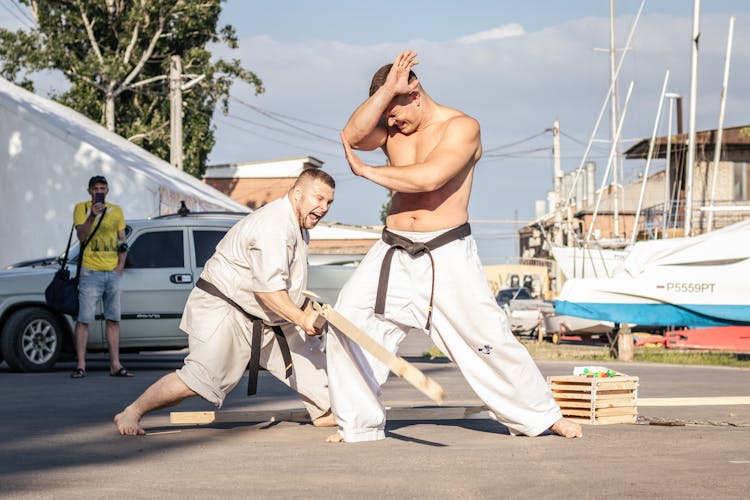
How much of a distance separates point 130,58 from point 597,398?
158 ft

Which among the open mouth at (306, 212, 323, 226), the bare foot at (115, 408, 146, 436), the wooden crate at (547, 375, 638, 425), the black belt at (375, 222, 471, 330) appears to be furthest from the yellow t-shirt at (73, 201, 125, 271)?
the black belt at (375, 222, 471, 330)

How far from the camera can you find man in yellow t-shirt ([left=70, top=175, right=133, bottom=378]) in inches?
509

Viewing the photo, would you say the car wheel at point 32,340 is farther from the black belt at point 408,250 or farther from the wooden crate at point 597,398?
the black belt at point 408,250

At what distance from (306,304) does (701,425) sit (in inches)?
105

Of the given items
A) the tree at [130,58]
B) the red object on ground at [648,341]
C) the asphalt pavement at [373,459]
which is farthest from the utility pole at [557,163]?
the asphalt pavement at [373,459]

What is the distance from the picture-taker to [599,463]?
19.9ft

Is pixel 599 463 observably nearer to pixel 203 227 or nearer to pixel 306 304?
pixel 306 304

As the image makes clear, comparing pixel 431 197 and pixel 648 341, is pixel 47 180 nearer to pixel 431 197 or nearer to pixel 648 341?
pixel 648 341

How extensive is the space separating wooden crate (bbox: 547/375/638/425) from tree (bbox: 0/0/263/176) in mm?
44731

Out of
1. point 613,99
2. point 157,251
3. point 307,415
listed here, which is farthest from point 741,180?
point 307,415

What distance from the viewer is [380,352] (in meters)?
6.67

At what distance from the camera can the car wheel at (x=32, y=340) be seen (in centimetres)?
1435

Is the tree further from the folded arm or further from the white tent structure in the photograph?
the folded arm

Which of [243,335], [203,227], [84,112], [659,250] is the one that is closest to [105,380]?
[203,227]
